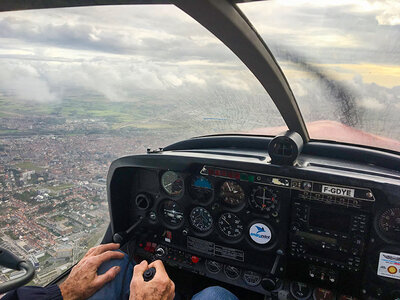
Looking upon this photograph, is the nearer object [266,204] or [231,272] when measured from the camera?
[266,204]

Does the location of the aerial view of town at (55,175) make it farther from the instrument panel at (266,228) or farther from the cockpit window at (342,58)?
the cockpit window at (342,58)

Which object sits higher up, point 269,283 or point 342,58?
point 342,58

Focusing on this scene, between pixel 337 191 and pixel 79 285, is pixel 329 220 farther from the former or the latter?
pixel 79 285

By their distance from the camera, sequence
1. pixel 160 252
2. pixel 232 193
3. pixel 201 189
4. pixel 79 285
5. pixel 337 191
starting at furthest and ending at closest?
pixel 160 252
pixel 201 189
pixel 232 193
pixel 337 191
pixel 79 285

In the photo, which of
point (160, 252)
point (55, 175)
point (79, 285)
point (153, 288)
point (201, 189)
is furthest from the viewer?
point (160, 252)

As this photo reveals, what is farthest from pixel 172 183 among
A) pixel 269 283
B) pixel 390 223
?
pixel 390 223

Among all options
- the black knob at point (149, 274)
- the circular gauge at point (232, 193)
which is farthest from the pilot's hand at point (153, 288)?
the circular gauge at point (232, 193)

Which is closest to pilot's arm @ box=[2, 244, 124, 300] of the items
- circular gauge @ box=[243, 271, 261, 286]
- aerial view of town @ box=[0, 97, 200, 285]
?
aerial view of town @ box=[0, 97, 200, 285]

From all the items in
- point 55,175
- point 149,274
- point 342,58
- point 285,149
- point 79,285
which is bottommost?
point 79,285
